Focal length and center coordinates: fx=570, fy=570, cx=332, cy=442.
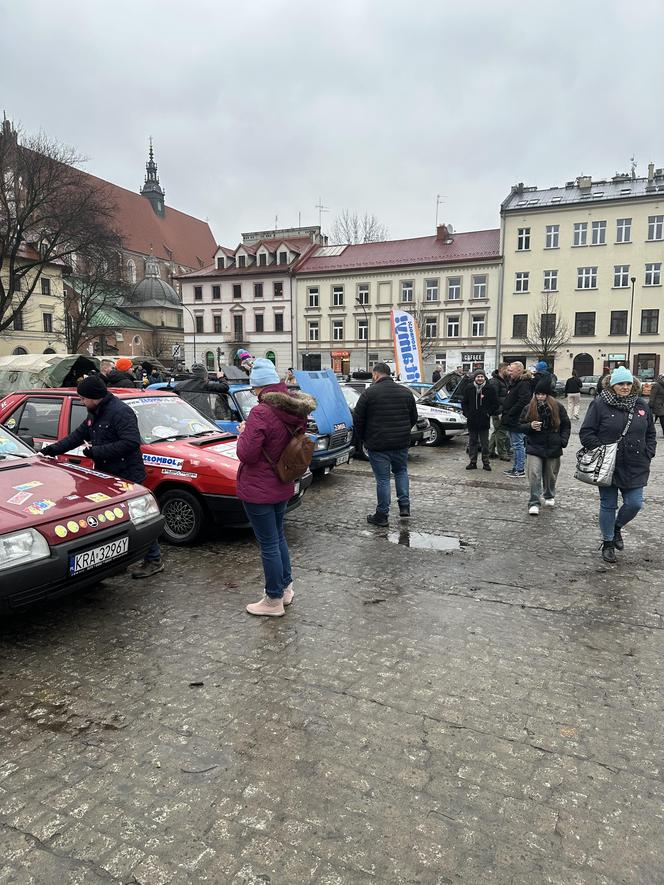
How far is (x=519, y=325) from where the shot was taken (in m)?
48.5

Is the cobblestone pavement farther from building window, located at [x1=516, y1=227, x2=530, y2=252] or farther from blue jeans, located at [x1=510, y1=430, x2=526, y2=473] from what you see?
building window, located at [x1=516, y1=227, x2=530, y2=252]

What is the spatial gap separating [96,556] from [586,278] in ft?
164

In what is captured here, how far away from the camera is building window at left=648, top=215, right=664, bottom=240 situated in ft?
145

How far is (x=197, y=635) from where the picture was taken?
13.7 ft

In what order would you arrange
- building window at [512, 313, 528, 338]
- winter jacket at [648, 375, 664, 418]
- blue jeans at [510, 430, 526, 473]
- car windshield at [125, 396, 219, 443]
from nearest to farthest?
car windshield at [125, 396, 219, 443] < blue jeans at [510, 430, 526, 473] < winter jacket at [648, 375, 664, 418] < building window at [512, 313, 528, 338]

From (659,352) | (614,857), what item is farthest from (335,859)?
(659,352)

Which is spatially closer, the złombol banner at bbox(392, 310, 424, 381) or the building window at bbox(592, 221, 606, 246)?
the złombol banner at bbox(392, 310, 424, 381)

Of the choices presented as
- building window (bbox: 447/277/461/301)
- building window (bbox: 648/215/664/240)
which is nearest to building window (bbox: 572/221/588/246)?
building window (bbox: 648/215/664/240)

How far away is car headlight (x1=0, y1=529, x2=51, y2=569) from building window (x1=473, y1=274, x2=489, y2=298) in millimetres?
49954

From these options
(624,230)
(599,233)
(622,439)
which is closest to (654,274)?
(624,230)

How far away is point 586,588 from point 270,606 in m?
2.84

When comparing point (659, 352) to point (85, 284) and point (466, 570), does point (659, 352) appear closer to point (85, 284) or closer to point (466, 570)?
point (85, 284)

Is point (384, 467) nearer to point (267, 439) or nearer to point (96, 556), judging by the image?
point (267, 439)

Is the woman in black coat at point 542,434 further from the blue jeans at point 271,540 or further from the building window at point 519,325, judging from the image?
the building window at point 519,325
